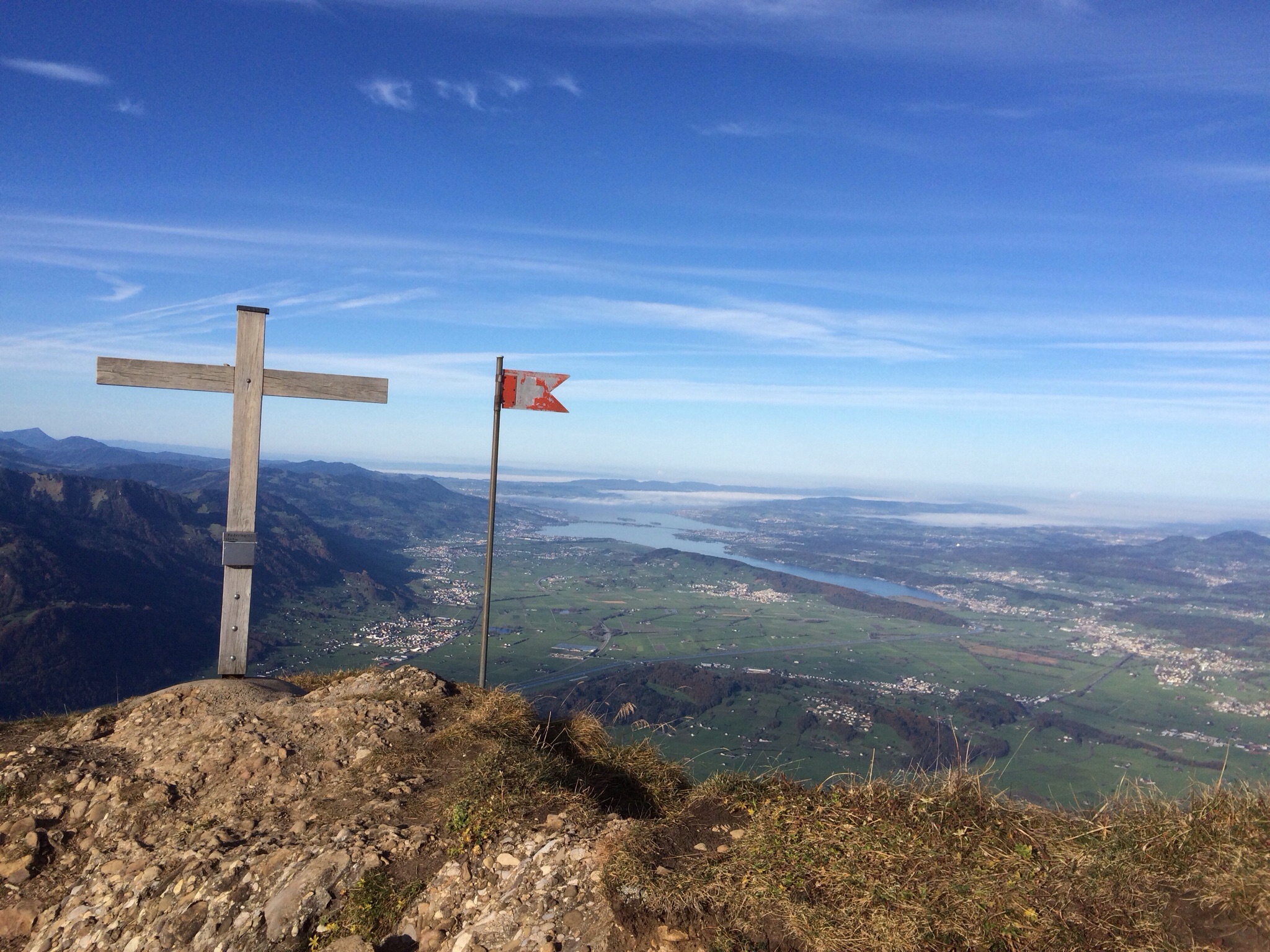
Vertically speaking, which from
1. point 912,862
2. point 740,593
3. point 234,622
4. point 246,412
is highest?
point 246,412

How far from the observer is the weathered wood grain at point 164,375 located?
7348mm

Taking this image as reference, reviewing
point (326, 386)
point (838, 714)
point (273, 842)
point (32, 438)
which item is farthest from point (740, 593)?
point (32, 438)

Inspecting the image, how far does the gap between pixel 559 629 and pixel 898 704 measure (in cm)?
2195

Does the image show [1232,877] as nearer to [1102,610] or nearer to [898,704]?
[898,704]

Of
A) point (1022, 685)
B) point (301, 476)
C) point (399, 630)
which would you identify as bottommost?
point (1022, 685)

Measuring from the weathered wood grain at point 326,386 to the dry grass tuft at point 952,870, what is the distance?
18.6ft

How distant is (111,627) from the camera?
38562 millimetres

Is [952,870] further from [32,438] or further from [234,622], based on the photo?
[32,438]

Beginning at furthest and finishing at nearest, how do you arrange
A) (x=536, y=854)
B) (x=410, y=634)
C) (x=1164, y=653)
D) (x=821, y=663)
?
(x=1164, y=653), (x=821, y=663), (x=410, y=634), (x=536, y=854)

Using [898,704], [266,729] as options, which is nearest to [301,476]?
[898,704]

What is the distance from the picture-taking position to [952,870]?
3934 millimetres

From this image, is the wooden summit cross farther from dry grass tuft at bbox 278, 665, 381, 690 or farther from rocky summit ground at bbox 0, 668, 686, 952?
rocky summit ground at bbox 0, 668, 686, 952

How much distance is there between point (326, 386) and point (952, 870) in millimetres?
7339

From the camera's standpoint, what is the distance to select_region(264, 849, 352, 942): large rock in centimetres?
395
